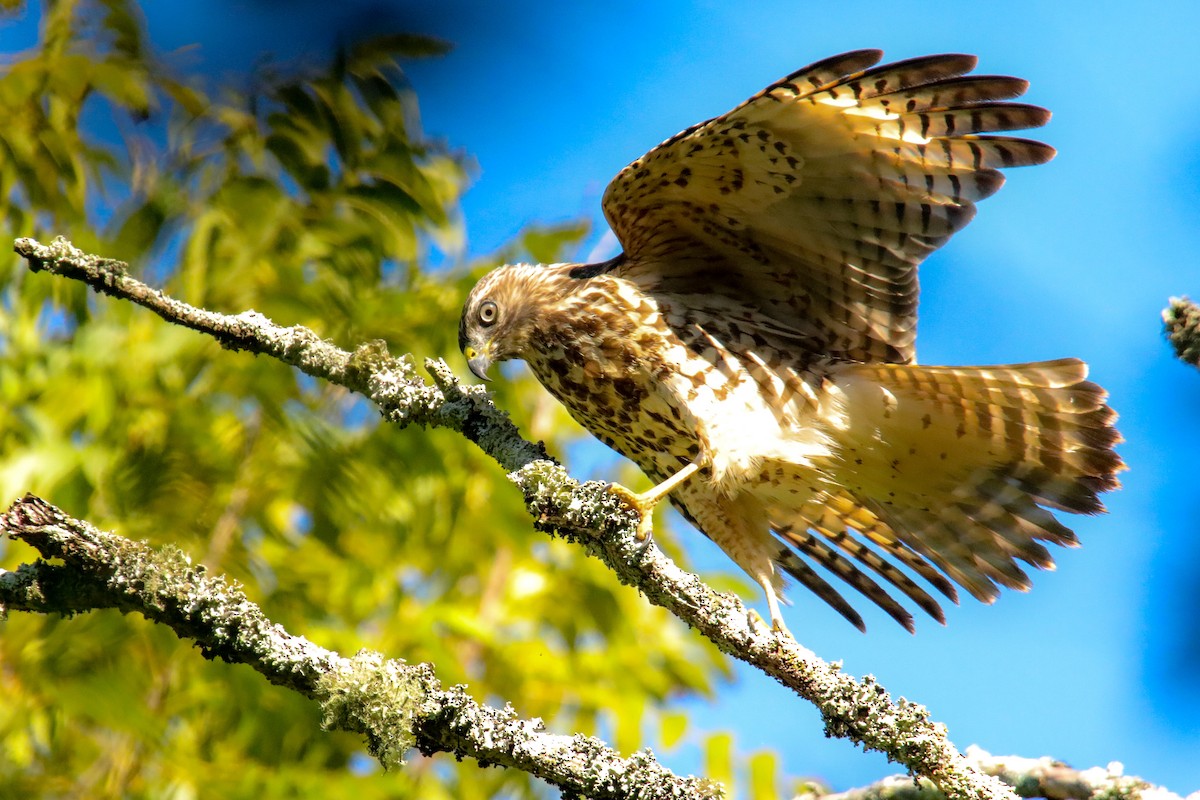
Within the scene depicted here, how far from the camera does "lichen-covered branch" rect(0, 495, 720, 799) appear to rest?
6.05ft

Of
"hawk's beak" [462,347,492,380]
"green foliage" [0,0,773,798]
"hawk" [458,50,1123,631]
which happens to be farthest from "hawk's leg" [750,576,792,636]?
"hawk's beak" [462,347,492,380]

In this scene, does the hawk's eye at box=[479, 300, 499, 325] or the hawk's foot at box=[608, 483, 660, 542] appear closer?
the hawk's foot at box=[608, 483, 660, 542]

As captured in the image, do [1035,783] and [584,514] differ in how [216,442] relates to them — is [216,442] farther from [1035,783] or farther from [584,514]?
[1035,783]

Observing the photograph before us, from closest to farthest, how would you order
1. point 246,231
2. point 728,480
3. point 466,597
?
point 246,231, point 728,480, point 466,597

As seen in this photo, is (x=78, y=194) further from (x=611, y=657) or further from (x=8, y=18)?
(x=611, y=657)

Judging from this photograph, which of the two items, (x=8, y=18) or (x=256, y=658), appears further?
(x=8, y=18)

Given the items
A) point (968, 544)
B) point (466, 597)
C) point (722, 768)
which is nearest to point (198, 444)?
point (466, 597)

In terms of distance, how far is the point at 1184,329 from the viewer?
6.97 feet

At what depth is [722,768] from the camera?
3.33m

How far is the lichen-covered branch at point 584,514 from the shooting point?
7.11ft

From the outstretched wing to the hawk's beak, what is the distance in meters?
0.59

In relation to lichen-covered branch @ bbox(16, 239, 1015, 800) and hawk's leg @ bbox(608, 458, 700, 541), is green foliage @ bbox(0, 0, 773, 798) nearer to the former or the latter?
lichen-covered branch @ bbox(16, 239, 1015, 800)

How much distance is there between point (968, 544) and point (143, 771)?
270 centimetres

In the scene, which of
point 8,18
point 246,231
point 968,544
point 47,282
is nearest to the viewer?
point 8,18
